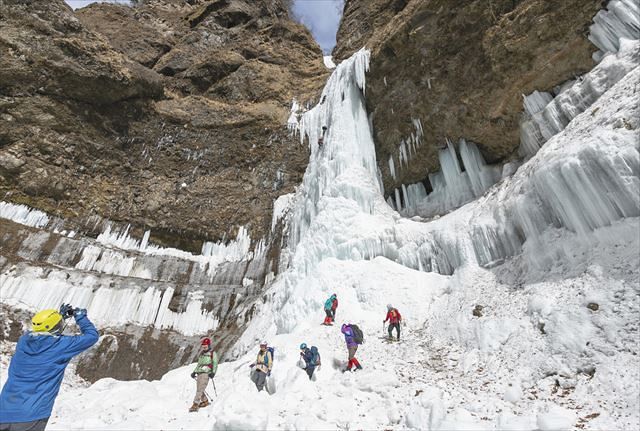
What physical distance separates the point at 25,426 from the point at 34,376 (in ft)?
1.29

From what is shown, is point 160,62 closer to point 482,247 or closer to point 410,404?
point 482,247

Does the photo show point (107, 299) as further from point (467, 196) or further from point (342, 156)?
point (467, 196)

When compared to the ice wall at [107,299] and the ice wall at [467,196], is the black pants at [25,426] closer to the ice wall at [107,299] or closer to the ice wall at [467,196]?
the ice wall at [467,196]

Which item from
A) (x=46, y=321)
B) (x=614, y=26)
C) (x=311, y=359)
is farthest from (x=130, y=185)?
(x=614, y=26)

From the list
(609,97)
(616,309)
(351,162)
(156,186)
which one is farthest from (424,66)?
(156,186)

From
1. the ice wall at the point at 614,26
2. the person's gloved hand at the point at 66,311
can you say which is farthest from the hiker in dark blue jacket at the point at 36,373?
the ice wall at the point at 614,26

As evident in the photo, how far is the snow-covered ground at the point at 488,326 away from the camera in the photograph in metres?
5.32

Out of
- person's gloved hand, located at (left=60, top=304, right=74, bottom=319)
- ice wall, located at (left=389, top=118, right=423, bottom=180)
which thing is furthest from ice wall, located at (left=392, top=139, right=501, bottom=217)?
person's gloved hand, located at (left=60, top=304, right=74, bottom=319)

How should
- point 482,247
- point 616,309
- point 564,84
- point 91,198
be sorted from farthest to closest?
point 91,198 < point 564,84 < point 482,247 < point 616,309

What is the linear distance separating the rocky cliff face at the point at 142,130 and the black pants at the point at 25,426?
19.0 meters

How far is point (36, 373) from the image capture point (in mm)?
3287

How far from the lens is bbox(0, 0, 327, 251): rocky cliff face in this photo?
1967 cm

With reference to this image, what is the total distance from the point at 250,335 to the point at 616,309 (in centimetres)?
1264

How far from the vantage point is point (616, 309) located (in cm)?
603
